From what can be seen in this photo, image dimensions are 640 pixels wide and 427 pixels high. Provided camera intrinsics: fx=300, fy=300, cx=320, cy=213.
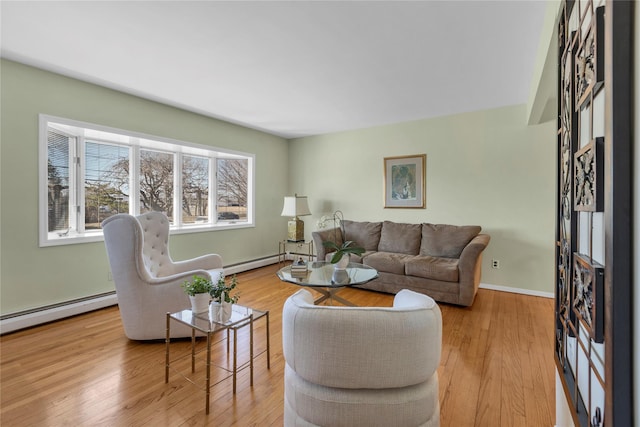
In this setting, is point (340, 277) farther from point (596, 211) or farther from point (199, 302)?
point (596, 211)

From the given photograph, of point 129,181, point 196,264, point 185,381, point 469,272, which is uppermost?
point 129,181

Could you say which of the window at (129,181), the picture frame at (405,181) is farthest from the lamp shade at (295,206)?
the picture frame at (405,181)

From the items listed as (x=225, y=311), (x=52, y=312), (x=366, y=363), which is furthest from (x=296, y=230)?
(x=366, y=363)

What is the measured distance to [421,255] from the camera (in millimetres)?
4098

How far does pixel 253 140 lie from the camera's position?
5238mm

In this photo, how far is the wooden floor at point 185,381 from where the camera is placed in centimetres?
168

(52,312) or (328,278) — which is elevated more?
(328,278)

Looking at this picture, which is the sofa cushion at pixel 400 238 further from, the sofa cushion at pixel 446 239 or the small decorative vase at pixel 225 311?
the small decorative vase at pixel 225 311

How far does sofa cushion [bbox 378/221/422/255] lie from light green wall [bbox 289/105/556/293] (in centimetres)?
35

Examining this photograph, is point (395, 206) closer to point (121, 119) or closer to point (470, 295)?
point (470, 295)

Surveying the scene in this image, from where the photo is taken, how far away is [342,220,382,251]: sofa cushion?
4.59 metres

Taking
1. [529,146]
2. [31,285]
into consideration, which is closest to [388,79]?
[529,146]

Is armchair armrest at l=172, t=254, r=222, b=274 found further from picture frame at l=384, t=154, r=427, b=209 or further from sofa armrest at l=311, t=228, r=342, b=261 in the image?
picture frame at l=384, t=154, r=427, b=209

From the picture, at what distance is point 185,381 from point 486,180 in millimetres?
4072
